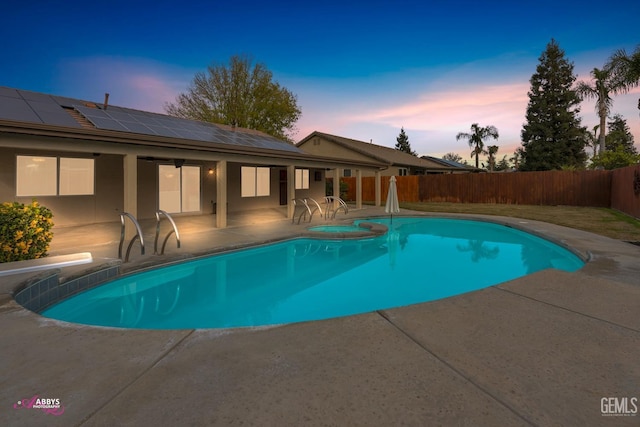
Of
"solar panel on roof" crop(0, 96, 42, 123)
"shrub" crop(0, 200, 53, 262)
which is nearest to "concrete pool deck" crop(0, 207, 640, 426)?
"shrub" crop(0, 200, 53, 262)

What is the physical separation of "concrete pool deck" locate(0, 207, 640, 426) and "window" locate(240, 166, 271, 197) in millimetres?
12198

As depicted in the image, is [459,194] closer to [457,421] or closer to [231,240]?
[231,240]

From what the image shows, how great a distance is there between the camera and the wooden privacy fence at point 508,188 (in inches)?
722

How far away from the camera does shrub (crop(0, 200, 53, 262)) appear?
5453 millimetres

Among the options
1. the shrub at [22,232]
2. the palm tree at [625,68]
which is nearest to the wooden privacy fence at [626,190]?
the palm tree at [625,68]

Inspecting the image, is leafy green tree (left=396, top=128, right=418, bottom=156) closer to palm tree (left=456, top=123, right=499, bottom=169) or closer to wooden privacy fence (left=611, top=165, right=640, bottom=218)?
palm tree (left=456, top=123, right=499, bottom=169)

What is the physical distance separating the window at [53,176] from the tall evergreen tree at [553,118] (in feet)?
121

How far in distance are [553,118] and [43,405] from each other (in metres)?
40.3

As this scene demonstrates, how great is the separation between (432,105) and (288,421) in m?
23.8

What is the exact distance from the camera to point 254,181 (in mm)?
16156

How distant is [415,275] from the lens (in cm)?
688

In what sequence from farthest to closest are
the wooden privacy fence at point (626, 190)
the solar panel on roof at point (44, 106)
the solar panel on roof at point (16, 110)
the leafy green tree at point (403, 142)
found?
the leafy green tree at point (403, 142)
the wooden privacy fence at point (626, 190)
the solar panel on roof at point (44, 106)
the solar panel on roof at point (16, 110)

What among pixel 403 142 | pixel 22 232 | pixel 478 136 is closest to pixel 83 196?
pixel 22 232

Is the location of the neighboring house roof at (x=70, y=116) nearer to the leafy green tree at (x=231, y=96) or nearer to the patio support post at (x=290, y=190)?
the patio support post at (x=290, y=190)
